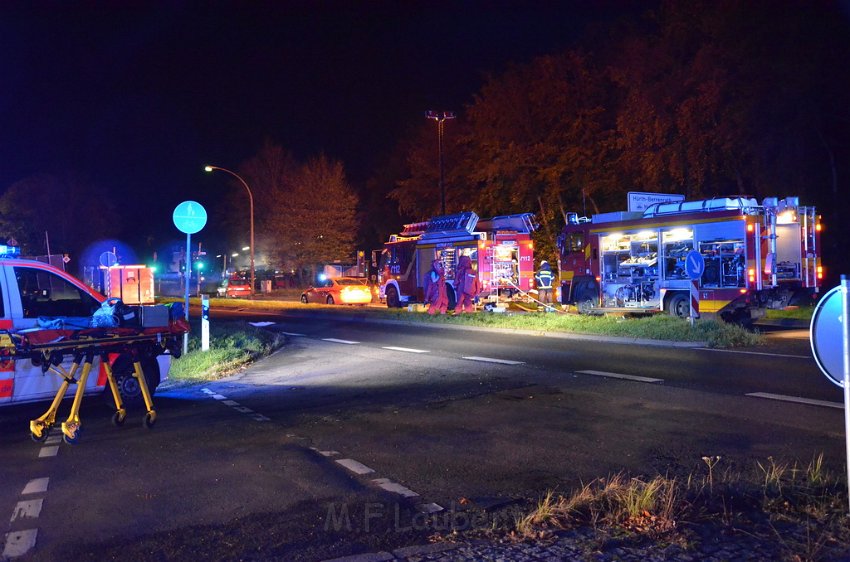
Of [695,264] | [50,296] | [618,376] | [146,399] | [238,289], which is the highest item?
[695,264]

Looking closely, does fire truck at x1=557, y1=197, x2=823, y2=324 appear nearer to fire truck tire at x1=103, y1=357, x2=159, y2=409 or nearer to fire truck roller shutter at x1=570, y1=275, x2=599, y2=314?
fire truck roller shutter at x1=570, y1=275, x2=599, y2=314

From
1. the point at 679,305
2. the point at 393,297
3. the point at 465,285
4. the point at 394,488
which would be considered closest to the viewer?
the point at 394,488

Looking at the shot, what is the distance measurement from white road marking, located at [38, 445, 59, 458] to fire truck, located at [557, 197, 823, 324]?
13884 millimetres

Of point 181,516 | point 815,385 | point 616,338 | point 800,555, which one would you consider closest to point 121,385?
point 181,516

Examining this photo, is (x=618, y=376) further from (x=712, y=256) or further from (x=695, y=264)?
(x=712, y=256)

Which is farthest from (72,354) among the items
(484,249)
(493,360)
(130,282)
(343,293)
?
(343,293)

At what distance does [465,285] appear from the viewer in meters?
26.0

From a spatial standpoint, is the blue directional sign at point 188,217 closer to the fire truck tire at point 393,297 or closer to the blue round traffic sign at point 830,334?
the blue round traffic sign at point 830,334

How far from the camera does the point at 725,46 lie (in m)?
26.8

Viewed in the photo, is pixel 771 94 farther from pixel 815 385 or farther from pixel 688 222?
pixel 815 385

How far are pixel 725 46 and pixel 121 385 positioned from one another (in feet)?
77.3

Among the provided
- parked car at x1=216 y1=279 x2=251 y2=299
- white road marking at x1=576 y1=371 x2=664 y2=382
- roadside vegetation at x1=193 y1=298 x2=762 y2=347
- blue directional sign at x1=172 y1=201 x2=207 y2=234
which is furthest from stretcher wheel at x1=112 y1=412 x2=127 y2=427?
parked car at x1=216 y1=279 x2=251 y2=299

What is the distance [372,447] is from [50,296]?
15.9 feet

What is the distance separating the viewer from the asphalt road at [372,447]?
5516mm
